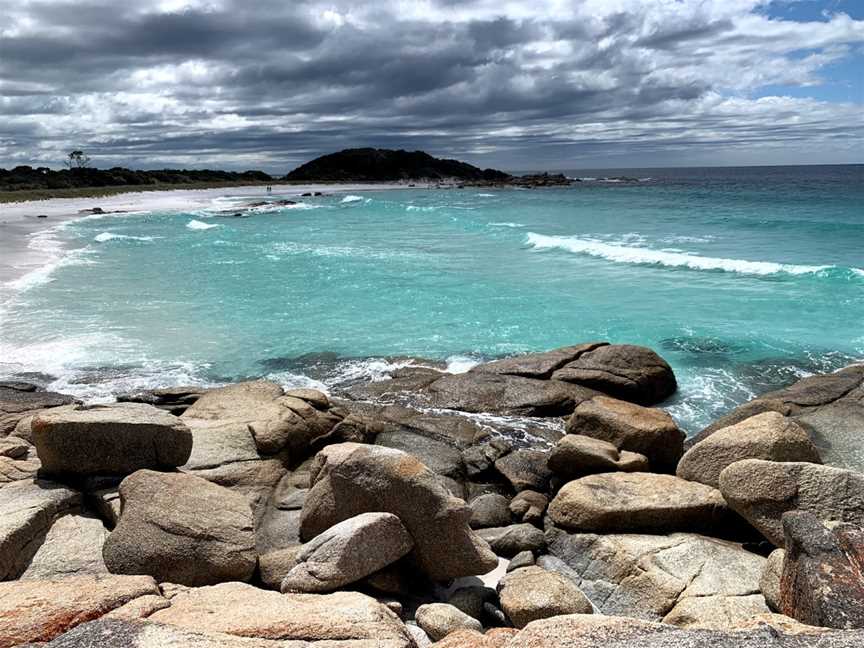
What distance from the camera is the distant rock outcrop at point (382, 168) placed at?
153 metres

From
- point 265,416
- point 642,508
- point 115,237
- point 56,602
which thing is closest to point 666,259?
point 265,416

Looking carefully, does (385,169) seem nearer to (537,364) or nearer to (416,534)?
(537,364)

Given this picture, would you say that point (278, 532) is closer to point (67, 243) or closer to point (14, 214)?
point (67, 243)

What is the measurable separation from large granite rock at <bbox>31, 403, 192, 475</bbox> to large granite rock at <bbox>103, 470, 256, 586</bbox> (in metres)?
0.87

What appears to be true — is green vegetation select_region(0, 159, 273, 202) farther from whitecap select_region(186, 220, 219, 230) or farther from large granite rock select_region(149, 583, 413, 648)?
large granite rock select_region(149, 583, 413, 648)

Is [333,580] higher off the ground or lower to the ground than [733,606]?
higher

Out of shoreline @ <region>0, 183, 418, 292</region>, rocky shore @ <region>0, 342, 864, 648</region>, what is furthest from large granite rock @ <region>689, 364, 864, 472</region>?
shoreline @ <region>0, 183, 418, 292</region>

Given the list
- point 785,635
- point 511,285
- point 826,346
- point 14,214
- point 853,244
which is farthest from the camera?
point 14,214

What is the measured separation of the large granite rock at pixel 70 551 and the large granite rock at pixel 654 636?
4.24 metres

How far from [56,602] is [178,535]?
1.66 meters

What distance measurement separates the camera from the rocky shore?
Result: 168 inches

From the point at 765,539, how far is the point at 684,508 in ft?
2.79

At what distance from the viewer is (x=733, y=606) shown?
5934 millimetres

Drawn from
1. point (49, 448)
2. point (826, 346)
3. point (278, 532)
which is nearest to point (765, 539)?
point (278, 532)
